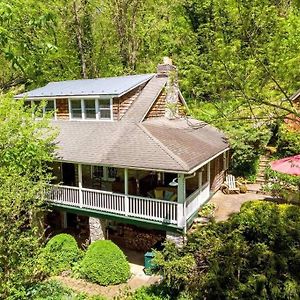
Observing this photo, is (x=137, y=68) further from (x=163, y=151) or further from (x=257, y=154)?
(x=163, y=151)

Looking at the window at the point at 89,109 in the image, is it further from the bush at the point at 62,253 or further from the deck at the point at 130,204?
the bush at the point at 62,253

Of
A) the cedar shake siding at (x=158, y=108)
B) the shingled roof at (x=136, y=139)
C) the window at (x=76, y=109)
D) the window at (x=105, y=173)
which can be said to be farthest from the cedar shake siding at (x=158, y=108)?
the window at (x=76, y=109)

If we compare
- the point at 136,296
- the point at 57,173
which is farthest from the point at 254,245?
the point at 57,173

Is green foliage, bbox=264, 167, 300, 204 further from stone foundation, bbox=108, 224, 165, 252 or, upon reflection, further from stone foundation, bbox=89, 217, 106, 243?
stone foundation, bbox=89, 217, 106, 243

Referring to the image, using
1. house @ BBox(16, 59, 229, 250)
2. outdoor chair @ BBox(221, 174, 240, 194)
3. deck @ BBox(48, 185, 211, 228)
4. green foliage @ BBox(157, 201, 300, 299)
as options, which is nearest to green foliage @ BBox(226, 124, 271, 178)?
house @ BBox(16, 59, 229, 250)

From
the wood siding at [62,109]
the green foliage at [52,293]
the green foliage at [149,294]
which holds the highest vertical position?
the wood siding at [62,109]

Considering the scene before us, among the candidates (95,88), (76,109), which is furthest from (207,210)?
(76,109)

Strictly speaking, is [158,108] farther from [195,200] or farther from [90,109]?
[195,200]
